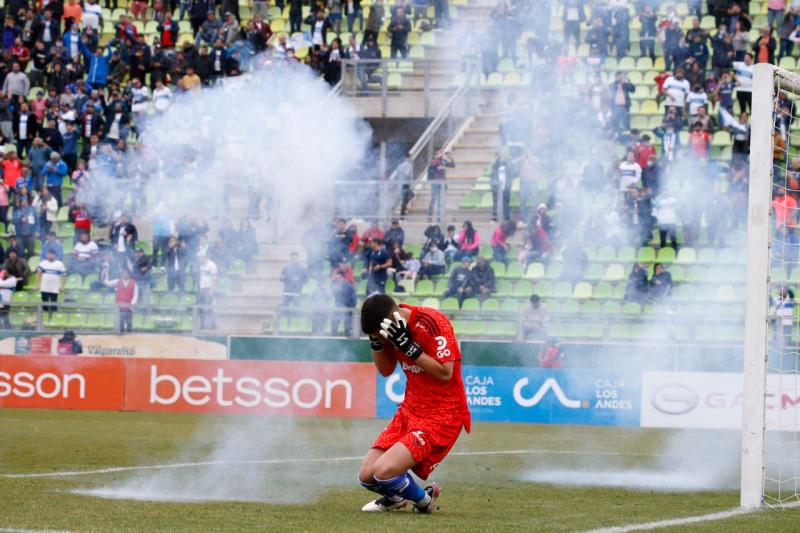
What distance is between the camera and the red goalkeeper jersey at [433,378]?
29.9ft

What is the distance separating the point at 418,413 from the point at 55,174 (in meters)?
19.7

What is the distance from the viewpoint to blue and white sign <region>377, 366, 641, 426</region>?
21.5 metres

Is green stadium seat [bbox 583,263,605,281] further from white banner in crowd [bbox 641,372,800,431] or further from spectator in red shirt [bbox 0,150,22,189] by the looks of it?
spectator in red shirt [bbox 0,150,22,189]

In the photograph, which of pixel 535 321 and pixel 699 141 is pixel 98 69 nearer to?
pixel 535 321

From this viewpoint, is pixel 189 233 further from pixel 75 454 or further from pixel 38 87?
pixel 75 454

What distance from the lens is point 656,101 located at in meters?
26.7

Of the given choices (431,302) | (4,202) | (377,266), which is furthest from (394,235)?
(4,202)

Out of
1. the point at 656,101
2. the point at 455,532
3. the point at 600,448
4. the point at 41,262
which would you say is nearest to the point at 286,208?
the point at 41,262

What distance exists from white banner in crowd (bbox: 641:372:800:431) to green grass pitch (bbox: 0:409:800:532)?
5.89ft

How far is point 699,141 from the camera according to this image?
81.8ft

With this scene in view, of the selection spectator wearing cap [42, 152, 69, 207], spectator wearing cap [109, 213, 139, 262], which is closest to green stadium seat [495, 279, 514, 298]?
spectator wearing cap [109, 213, 139, 262]

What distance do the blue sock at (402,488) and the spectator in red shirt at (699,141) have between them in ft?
55.4

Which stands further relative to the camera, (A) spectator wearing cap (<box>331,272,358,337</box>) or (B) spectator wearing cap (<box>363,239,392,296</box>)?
(B) spectator wearing cap (<box>363,239,392,296</box>)

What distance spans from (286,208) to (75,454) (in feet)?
39.7
